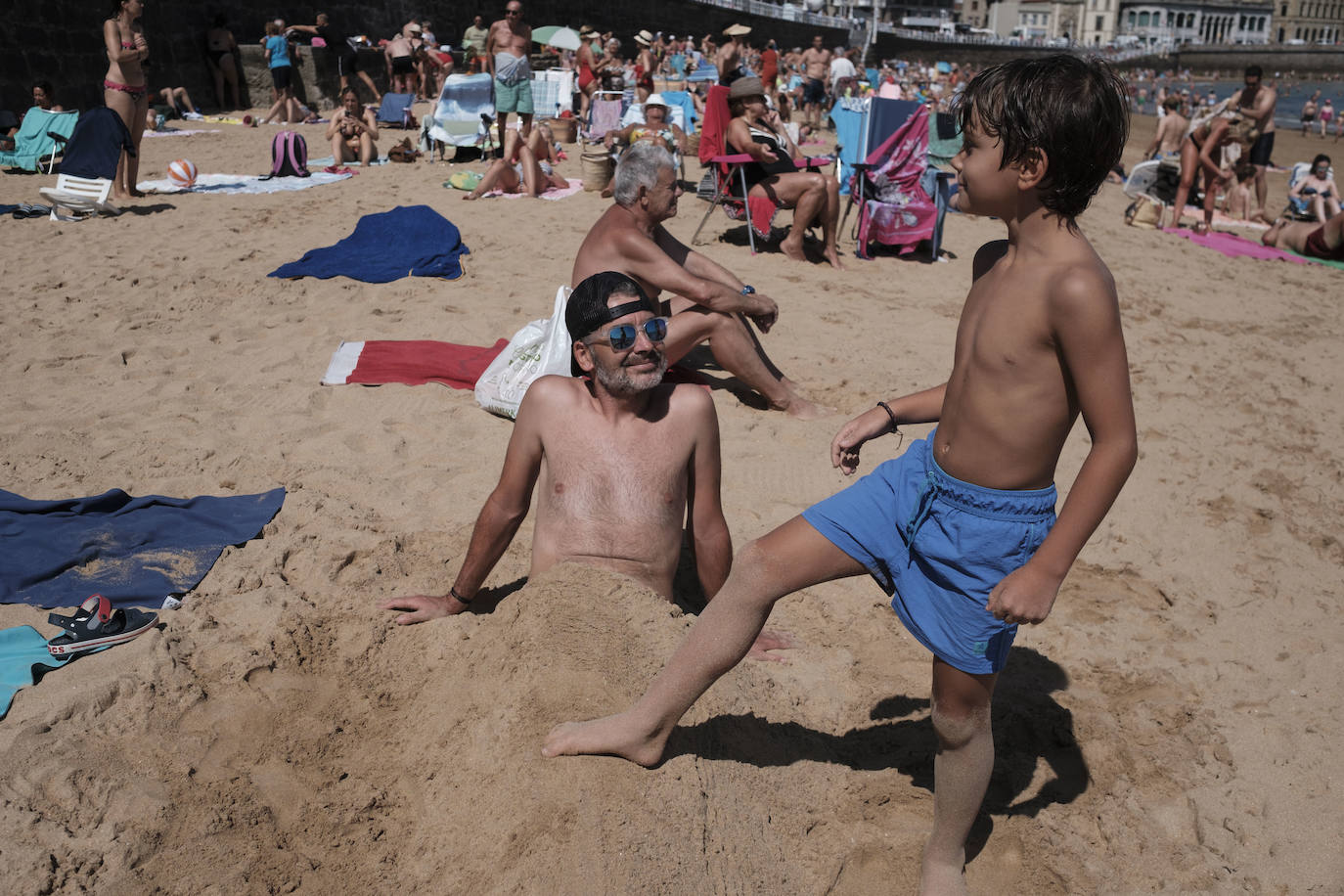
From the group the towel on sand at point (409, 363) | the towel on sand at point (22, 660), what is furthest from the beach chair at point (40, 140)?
the towel on sand at point (22, 660)

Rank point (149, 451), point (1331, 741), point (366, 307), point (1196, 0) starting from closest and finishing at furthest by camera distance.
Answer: point (1331, 741) < point (149, 451) < point (366, 307) < point (1196, 0)

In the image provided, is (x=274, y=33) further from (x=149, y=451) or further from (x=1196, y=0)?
(x=1196, y=0)

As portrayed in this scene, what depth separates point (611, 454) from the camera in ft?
8.53

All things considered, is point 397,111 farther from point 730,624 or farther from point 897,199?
point 730,624

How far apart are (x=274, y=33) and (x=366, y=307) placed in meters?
11.6

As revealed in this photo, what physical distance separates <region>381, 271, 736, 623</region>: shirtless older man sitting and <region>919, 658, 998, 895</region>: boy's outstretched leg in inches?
35.2

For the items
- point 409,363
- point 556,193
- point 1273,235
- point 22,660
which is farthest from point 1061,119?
point 1273,235

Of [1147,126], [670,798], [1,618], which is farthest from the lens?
[1147,126]

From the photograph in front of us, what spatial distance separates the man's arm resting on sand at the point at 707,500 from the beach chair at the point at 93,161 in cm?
774

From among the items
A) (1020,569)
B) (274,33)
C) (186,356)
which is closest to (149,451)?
(186,356)

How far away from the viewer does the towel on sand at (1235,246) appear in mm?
9555

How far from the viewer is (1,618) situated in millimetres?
2857

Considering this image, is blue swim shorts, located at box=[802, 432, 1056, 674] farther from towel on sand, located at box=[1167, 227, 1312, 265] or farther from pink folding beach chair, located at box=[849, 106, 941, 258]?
towel on sand, located at box=[1167, 227, 1312, 265]

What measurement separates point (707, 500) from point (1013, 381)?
1.07 m
